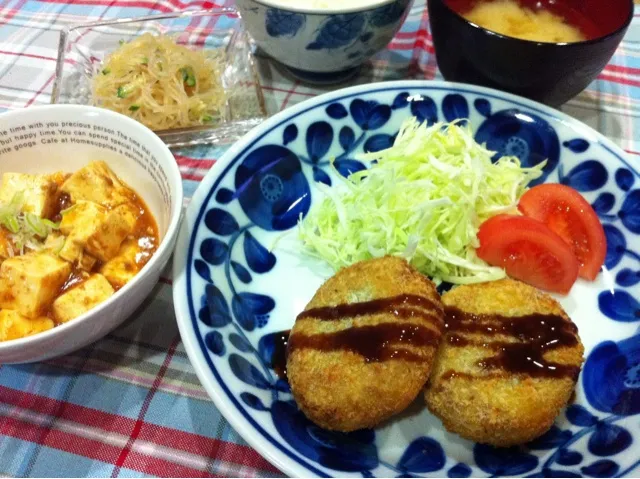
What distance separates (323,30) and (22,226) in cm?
126

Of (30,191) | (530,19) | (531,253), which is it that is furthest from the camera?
(530,19)

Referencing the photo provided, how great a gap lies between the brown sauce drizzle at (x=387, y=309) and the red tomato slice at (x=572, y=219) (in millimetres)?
617

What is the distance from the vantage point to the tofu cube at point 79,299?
1.39 m

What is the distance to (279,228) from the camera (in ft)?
6.30

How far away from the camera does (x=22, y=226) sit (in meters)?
1.55

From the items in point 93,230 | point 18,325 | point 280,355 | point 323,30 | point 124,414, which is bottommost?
point 124,414

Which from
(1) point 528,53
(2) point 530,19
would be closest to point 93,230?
(1) point 528,53

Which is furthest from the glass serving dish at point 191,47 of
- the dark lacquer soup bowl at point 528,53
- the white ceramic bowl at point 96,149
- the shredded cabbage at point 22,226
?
the dark lacquer soup bowl at point 528,53

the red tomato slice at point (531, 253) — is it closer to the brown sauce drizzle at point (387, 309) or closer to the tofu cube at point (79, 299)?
the brown sauce drizzle at point (387, 309)

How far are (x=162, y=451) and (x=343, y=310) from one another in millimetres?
611

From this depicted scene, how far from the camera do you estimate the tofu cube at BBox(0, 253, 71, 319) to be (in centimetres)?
139

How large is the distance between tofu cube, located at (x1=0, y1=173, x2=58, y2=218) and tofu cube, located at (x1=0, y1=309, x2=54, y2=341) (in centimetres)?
35

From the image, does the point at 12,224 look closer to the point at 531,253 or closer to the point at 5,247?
the point at 5,247

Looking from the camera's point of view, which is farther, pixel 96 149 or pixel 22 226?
pixel 96 149
